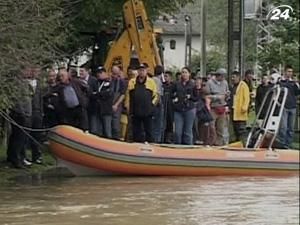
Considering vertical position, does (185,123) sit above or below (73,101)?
below

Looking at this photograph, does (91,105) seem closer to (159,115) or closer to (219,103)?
(159,115)

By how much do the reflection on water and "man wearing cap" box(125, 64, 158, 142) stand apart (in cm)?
215

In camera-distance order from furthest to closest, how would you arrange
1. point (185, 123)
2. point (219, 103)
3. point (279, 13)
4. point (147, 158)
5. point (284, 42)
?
point (219, 103)
point (185, 123)
point (147, 158)
point (284, 42)
point (279, 13)

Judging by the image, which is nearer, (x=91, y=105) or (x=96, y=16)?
(x=91, y=105)

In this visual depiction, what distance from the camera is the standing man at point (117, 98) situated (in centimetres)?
1578

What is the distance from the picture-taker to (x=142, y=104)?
1526 cm

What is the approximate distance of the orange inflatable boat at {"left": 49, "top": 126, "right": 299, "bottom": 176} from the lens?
13.2m

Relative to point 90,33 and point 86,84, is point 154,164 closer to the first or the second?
point 86,84

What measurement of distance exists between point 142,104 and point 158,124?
1232 millimetres

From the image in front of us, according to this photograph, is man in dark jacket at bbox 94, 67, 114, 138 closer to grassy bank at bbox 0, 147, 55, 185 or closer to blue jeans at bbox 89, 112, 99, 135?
blue jeans at bbox 89, 112, 99, 135

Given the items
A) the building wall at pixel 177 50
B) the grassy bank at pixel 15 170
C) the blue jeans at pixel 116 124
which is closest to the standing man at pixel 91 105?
the blue jeans at pixel 116 124

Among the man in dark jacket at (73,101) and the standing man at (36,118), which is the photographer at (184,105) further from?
the standing man at (36,118)

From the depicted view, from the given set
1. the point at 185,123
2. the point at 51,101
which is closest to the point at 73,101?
the point at 51,101

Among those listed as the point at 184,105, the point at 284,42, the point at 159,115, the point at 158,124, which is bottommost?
the point at 158,124
